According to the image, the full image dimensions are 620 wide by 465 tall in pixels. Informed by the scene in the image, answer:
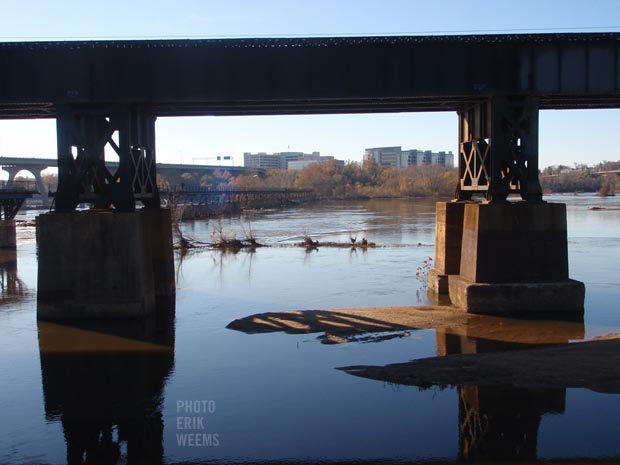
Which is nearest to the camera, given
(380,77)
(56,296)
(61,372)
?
(61,372)

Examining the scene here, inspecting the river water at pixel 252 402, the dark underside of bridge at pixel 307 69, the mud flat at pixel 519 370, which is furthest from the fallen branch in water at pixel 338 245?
the mud flat at pixel 519 370

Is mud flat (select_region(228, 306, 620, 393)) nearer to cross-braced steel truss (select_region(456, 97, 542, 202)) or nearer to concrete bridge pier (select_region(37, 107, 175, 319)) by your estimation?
concrete bridge pier (select_region(37, 107, 175, 319))

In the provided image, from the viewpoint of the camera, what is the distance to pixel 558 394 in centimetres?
1140

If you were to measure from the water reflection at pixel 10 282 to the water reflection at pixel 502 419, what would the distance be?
1835 cm

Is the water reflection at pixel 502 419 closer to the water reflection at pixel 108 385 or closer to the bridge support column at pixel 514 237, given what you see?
the water reflection at pixel 108 385

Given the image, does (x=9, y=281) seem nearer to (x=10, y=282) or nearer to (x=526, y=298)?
(x=10, y=282)

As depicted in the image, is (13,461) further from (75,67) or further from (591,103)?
(591,103)

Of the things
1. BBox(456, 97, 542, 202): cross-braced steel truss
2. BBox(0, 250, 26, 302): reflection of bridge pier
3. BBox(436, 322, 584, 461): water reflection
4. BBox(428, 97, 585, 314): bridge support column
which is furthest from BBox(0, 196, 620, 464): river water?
BBox(456, 97, 542, 202): cross-braced steel truss

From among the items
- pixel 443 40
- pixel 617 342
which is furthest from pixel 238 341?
pixel 443 40

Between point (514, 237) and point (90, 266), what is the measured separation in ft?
40.5

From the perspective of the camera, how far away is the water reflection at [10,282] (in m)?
24.2

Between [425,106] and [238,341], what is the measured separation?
11.6 metres

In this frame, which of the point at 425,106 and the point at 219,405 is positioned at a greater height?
the point at 425,106

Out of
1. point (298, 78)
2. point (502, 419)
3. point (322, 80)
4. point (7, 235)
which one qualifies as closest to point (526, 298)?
point (502, 419)
